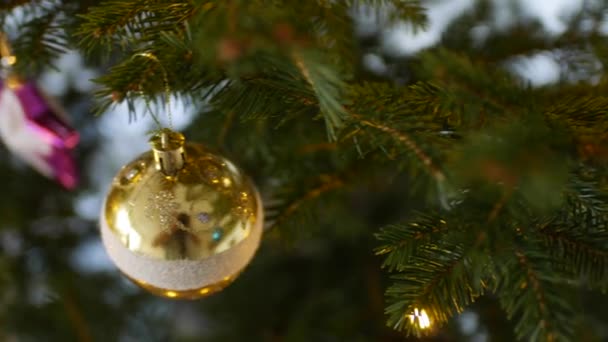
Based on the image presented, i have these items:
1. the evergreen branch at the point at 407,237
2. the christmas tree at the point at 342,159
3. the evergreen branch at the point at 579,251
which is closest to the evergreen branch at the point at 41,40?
the christmas tree at the point at 342,159

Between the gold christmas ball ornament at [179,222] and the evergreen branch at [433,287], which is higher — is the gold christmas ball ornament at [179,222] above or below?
above

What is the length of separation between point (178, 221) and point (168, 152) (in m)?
0.06

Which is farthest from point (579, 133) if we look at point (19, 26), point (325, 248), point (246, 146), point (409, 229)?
point (325, 248)

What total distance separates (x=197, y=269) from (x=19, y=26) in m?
0.33

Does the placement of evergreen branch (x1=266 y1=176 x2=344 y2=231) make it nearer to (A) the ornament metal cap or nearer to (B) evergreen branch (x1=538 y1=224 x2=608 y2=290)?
(A) the ornament metal cap

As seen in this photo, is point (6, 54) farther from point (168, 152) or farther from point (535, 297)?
point (535, 297)

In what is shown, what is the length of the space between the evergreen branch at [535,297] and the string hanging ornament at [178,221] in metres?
0.22

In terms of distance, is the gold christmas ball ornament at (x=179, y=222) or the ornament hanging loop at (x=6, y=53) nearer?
the gold christmas ball ornament at (x=179, y=222)

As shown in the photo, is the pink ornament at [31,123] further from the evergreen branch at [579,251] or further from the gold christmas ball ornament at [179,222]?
the evergreen branch at [579,251]

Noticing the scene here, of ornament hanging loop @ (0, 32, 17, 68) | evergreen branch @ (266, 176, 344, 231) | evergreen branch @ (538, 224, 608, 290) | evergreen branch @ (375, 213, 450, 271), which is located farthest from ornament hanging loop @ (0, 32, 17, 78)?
evergreen branch @ (538, 224, 608, 290)

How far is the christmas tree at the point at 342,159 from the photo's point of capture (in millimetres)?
390

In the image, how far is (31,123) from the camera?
708mm

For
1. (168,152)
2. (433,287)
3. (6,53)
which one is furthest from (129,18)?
(433,287)

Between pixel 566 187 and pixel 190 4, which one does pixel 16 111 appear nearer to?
pixel 190 4
